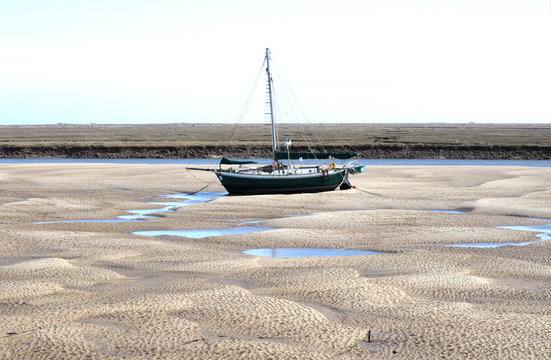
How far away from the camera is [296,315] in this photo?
1159cm

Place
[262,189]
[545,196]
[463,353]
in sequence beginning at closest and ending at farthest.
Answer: [463,353]
[545,196]
[262,189]

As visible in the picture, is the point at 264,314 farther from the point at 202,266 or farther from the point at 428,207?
the point at 428,207

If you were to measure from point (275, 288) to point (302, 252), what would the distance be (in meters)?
4.93

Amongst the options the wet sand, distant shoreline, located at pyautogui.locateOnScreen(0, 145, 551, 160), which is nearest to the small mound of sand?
the wet sand

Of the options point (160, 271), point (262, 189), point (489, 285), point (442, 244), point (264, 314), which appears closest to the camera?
point (264, 314)

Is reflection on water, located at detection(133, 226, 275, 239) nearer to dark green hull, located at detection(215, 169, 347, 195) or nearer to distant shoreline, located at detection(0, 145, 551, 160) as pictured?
dark green hull, located at detection(215, 169, 347, 195)

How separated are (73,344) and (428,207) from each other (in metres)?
21.3

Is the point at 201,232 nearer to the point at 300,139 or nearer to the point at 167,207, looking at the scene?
the point at 167,207

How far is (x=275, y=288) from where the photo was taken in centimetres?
1379

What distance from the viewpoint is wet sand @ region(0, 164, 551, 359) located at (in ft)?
33.4

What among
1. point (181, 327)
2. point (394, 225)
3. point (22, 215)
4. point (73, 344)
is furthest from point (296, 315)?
point (22, 215)

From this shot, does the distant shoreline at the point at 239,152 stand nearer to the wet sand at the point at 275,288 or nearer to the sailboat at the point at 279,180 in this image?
the sailboat at the point at 279,180

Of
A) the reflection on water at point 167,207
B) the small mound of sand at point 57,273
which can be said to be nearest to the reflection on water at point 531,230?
the small mound of sand at point 57,273

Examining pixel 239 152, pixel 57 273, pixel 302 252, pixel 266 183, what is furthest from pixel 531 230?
pixel 239 152
